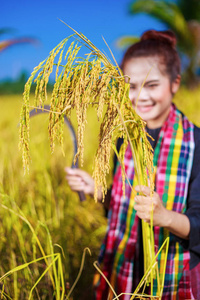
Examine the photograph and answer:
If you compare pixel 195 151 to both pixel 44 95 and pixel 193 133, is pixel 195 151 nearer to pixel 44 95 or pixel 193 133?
pixel 193 133

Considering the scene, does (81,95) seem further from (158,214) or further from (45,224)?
(45,224)

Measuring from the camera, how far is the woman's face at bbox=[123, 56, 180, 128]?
3.71 feet

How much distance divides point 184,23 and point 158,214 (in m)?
8.22

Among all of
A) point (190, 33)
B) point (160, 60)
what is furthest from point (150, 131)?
point (190, 33)

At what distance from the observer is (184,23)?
8062 mm

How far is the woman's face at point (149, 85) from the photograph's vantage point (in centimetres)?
113

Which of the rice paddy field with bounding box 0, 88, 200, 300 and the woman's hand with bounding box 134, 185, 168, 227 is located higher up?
the woman's hand with bounding box 134, 185, 168, 227

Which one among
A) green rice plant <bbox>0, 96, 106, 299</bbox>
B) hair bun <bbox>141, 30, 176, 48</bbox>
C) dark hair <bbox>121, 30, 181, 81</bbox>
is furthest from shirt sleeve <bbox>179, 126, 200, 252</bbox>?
green rice plant <bbox>0, 96, 106, 299</bbox>

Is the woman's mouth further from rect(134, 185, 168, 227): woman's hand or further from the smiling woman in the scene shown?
rect(134, 185, 168, 227): woman's hand

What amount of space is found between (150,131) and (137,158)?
595 mm

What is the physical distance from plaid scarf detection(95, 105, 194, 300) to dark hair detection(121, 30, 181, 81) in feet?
0.56

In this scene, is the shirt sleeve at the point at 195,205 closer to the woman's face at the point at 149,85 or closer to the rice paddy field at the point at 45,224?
the woman's face at the point at 149,85

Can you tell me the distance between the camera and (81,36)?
576 millimetres

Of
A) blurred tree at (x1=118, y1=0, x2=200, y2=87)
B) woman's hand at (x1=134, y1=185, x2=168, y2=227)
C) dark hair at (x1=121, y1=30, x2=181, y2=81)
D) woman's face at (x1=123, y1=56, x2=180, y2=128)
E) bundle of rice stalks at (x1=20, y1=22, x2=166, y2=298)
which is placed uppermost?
blurred tree at (x1=118, y1=0, x2=200, y2=87)
